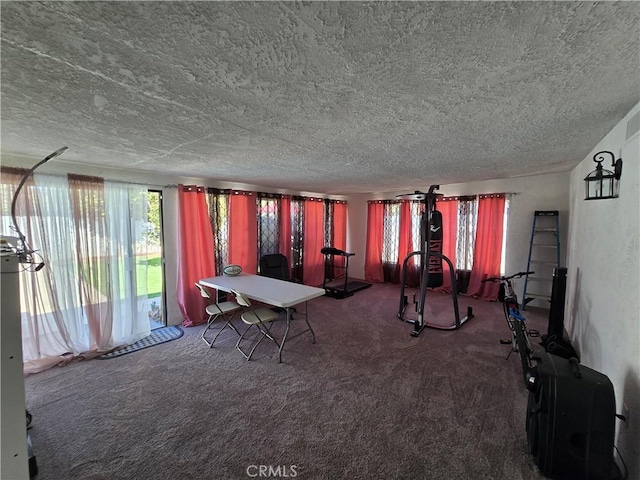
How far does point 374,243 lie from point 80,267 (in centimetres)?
503

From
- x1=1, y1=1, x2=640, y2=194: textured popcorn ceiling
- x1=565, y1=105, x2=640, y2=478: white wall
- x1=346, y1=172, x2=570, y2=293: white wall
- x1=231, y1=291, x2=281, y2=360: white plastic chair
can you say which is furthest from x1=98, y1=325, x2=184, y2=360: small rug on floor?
x1=346, y1=172, x2=570, y2=293: white wall

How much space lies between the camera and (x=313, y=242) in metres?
5.62

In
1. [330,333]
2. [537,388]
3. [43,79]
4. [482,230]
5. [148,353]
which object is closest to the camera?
[43,79]

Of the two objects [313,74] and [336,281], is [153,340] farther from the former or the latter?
[336,281]

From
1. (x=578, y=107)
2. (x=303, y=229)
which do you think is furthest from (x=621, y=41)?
(x=303, y=229)

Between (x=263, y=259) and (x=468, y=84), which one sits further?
(x=263, y=259)

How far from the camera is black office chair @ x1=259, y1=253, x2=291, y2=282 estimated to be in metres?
4.36

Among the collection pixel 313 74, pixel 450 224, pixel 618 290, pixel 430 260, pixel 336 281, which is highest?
pixel 313 74

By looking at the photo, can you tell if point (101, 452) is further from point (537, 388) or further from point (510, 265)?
point (510, 265)

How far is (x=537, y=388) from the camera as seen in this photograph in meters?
1.56

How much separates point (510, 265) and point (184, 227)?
511 centimetres

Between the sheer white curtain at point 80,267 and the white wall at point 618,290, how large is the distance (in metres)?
4.26

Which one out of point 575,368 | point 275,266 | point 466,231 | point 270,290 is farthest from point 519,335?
point 275,266
